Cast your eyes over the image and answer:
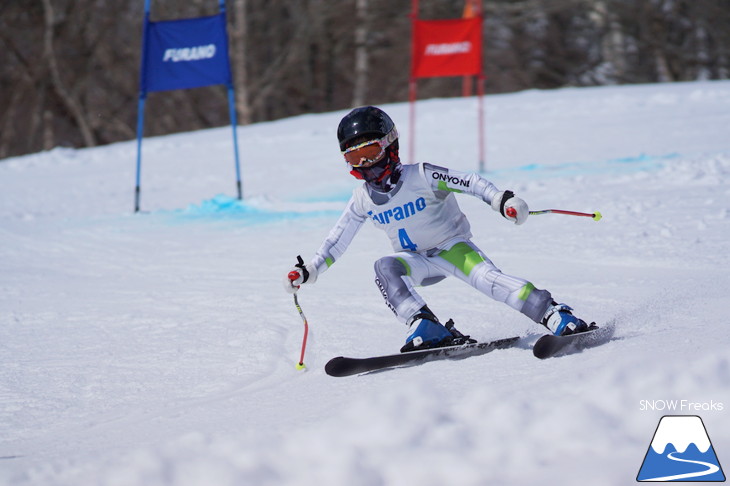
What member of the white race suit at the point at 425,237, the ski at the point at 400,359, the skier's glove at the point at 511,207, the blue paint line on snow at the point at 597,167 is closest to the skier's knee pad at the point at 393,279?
the white race suit at the point at 425,237

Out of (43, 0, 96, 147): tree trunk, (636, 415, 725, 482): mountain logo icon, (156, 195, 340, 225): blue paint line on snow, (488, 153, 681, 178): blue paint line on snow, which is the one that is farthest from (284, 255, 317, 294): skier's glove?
(43, 0, 96, 147): tree trunk

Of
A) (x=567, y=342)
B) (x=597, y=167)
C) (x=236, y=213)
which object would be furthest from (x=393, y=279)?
(x=597, y=167)

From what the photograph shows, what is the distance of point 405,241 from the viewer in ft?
14.5

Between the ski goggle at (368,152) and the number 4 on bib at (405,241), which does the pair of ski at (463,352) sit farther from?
the ski goggle at (368,152)

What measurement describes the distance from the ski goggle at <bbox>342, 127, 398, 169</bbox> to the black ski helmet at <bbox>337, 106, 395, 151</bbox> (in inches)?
1.3

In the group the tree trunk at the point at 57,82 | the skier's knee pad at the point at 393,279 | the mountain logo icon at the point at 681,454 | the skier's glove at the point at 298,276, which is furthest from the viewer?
the tree trunk at the point at 57,82

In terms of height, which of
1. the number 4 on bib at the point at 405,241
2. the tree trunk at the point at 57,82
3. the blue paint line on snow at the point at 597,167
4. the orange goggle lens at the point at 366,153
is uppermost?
the orange goggle lens at the point at 366,153

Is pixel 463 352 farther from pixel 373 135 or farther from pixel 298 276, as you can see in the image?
pixel 373 135

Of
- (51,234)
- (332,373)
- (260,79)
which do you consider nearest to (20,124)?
(260,79)

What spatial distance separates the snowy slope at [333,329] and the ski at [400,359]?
2.8 inches

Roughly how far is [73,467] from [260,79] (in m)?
23.4

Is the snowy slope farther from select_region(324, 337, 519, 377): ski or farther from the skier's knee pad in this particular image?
the skier's knee pad

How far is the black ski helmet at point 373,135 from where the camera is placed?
414 cm

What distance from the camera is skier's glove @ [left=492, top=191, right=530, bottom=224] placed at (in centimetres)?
388
